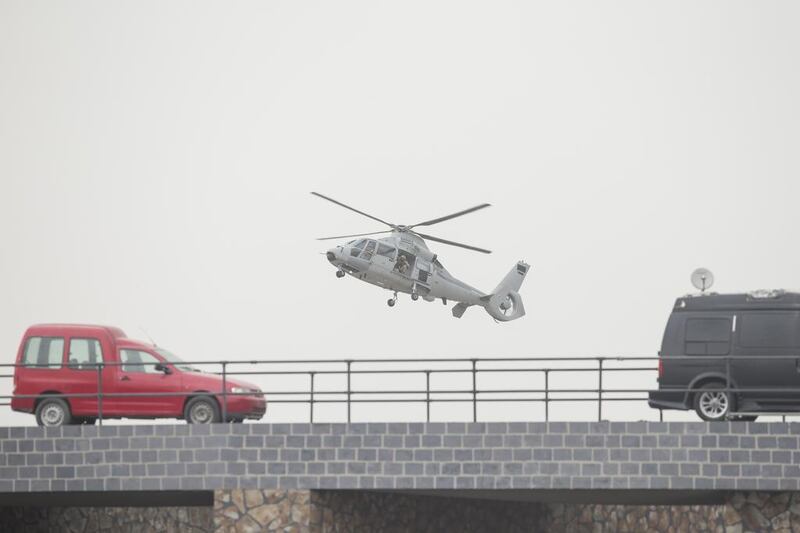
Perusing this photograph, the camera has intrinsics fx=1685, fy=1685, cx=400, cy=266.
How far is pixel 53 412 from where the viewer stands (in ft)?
92.5

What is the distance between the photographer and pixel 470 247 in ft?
129

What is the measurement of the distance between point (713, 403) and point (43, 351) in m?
11.2

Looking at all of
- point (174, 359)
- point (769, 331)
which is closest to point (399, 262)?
point (174, 359)

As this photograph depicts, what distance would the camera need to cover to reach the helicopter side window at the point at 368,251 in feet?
135

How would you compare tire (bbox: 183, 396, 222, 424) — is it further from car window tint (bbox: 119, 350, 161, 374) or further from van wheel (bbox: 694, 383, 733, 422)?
van wheel (bbox: 694, 383, 733, 422)

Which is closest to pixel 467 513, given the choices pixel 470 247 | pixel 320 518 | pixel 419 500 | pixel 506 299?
pixel 419 500

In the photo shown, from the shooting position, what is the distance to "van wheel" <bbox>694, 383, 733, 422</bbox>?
2658 centimetres

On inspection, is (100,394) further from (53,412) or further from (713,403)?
(713,403)

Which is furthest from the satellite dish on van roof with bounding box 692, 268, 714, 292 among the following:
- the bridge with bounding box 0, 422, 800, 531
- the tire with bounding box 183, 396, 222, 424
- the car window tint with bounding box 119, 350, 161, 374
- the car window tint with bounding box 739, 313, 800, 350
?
the car window tint with bounding box 119, 350, 161, 374

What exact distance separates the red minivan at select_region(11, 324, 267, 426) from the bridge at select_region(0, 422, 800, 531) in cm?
142

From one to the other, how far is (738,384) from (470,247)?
13.0 meters

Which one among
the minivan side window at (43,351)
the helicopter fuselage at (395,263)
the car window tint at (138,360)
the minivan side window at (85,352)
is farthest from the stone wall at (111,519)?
the helicopter fuselage at (395,263)

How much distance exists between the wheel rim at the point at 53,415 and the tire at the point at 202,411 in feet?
7.02

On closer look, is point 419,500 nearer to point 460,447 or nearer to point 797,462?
point 460,447
